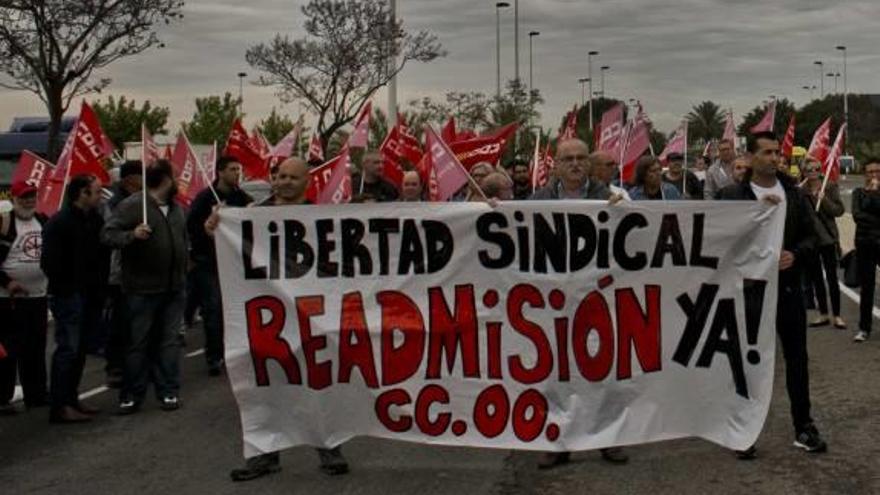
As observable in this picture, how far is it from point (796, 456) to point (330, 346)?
2.69 m

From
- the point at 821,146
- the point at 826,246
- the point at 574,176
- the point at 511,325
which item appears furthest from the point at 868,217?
the point at 511,325

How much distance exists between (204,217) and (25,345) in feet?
6.94

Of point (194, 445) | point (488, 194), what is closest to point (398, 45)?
point (488, 194)

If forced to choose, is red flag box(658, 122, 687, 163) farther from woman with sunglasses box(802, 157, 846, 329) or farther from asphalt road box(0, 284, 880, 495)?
asphalt road box(0, 284, 880, 495)

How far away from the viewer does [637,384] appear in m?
6.10

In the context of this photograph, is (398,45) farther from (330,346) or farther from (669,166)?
(330,346)

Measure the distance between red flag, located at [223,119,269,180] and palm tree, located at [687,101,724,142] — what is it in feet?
264

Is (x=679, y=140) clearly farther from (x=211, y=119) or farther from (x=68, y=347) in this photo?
(x=211, y=119)

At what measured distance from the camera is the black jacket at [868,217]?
10828mm

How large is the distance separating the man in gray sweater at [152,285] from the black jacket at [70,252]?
14 centimetres

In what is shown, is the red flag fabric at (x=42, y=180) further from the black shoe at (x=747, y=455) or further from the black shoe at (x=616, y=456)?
the black shoe at (x=747, y=455)

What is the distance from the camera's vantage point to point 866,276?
10.9 meters

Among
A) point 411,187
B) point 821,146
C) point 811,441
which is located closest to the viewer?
point 811,441

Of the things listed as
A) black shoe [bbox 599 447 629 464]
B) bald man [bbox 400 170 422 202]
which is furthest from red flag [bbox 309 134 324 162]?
black shoe [bbox 599 447 629 464]
